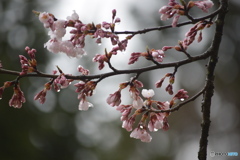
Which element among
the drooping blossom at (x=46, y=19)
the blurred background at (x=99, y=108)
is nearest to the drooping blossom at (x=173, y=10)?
the drooping blossom at (x=46, y=19)

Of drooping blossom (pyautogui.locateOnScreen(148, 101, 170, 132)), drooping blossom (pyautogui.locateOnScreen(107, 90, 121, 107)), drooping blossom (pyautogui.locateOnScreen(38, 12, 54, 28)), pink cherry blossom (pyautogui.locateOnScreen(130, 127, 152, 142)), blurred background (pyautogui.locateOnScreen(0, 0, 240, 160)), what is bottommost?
blurred background (pyautogui.locateOnScreen(0, 0, 240, 160))

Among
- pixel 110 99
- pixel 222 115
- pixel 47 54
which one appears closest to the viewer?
pixel 110 99

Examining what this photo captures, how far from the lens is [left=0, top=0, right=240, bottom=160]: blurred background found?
20.5ft

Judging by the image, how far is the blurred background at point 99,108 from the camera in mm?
6250

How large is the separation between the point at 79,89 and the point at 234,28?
577 cm

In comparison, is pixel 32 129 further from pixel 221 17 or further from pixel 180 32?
pixel 221 17

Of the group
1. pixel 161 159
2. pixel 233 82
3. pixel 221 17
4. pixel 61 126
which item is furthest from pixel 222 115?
pixel 221 17

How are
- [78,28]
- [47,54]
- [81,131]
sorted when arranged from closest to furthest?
[78,28]
[47,54]
[81,131]

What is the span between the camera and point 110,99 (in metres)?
1.22

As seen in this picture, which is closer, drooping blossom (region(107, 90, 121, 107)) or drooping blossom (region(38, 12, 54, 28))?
drooping blossom (region(38, 12, 54, 28))

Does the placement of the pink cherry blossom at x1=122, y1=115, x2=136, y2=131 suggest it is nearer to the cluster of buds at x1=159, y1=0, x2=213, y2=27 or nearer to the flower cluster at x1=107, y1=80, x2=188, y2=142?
the flower cluster at x1=107, y1=80, x2=188, y2=142

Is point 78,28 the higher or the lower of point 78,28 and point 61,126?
the higher

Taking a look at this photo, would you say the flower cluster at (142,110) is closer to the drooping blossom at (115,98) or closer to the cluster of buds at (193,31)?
the drooping blossom at (115,98)

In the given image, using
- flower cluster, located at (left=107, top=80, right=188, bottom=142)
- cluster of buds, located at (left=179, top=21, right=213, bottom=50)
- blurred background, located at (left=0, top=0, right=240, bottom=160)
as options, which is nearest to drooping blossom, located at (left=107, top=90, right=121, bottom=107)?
flower cluster, located at (left=107, top=80, right=188, bottom=142)
